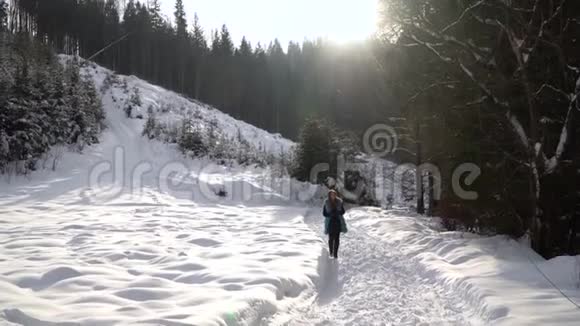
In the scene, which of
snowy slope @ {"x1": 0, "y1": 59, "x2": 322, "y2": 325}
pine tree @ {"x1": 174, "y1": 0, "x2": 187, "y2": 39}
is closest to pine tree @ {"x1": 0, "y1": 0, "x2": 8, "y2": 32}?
pine tree @ {"x1": 174, "y1": 0, "x2": 187, "y2": 39}

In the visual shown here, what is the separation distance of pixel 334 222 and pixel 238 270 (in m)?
3.17

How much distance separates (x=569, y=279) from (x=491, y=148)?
4.76m

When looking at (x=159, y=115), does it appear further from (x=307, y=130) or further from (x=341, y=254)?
(x=341, y=254)

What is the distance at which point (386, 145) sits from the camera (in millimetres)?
28062

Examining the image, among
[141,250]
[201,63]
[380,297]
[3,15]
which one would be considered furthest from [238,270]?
[201,63]

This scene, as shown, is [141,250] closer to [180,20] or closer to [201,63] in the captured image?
[201,63]

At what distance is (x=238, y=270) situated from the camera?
23.7ft

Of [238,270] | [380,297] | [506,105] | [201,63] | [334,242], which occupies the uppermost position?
[201,63]

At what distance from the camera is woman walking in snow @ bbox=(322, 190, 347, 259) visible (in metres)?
9.57

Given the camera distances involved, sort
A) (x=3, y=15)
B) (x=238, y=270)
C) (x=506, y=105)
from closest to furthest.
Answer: (x=238, y=270) < (x=506, y=105) < (x=3, y=15)

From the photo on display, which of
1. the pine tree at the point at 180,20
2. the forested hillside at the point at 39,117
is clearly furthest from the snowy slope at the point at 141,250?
the pine tree at the point at 180,20

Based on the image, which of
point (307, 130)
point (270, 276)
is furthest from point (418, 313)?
point (307, 130)

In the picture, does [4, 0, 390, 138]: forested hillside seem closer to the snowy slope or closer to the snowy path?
the snowy slope

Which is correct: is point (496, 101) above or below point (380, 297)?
above
